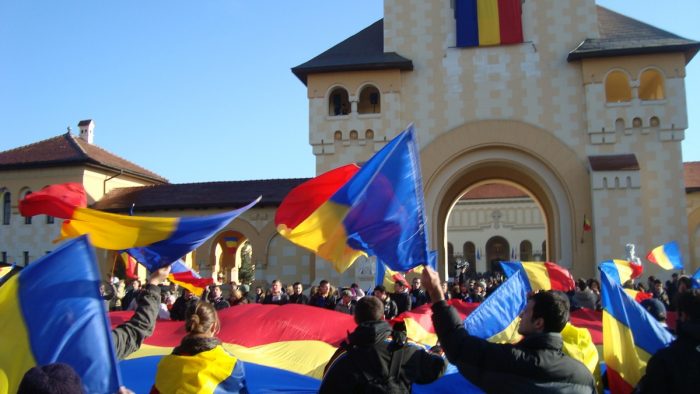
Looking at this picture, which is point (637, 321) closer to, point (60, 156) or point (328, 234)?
point (328, 234)

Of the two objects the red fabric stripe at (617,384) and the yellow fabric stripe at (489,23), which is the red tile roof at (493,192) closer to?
the yellow fabric stripe at (489,23)

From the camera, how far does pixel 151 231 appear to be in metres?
6.63

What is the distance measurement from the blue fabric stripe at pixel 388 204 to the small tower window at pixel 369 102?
66.8 feet

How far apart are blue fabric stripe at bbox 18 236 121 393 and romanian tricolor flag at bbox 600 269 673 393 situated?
4301 mm

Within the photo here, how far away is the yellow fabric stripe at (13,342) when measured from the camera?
3.86 metres

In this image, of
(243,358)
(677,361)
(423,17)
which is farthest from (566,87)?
(677,361)

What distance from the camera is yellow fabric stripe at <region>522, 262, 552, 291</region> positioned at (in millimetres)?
12492

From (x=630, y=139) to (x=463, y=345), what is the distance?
22358 millimetres

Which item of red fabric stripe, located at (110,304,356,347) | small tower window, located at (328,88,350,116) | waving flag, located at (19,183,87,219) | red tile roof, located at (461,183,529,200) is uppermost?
small tower window, located at (328,88,350,116)

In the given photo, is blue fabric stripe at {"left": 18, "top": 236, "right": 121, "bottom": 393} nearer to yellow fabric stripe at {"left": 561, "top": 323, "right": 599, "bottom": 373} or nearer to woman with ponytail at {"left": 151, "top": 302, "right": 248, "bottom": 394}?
woman with ponytail at {"left": 151, "top": 302, "right": 248, "bottom": 394}

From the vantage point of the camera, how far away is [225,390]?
4555 mm

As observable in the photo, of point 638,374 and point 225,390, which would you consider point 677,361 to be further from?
point 225,390

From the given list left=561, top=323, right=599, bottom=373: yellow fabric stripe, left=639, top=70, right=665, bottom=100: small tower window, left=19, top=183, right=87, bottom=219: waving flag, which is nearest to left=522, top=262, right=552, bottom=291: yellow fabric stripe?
left=561, top=323, right=599, bottom=373: yellow fabric stripe

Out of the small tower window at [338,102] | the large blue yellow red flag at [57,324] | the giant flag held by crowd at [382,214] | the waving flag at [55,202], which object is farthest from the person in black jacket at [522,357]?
the small tower window at [338,102]
